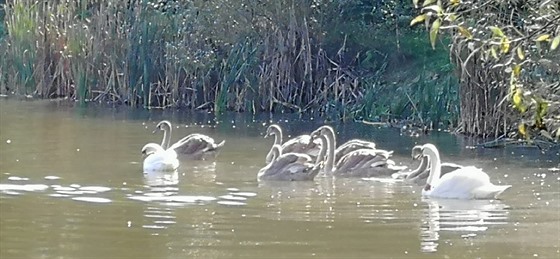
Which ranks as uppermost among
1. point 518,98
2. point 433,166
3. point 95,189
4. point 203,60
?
point 203,60

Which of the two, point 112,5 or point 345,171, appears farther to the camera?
point 112,5

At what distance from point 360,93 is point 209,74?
3313 mm

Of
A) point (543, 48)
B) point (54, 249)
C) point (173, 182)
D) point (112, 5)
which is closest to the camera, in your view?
point (54, 249)

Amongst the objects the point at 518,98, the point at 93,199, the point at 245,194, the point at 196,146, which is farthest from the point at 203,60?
the point at 518,98

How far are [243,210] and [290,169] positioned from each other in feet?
9.96

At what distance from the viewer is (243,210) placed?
42.0 ft

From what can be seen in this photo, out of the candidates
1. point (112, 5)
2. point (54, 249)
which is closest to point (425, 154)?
point (54, 249)

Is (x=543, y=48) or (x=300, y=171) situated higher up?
(x=543, y=48)

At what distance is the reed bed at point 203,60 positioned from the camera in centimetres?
2631

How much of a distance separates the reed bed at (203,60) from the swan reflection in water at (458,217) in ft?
34.8

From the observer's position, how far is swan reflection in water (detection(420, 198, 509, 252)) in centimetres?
1147

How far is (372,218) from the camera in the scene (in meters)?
12.4

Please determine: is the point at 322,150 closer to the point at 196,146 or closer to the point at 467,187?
the point at 196,146

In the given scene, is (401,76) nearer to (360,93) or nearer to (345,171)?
(360,93)
